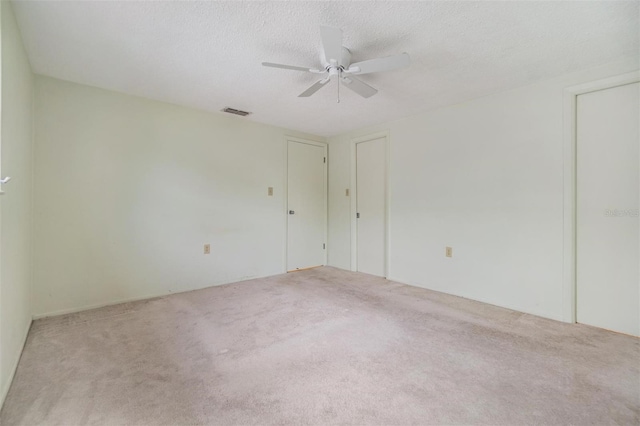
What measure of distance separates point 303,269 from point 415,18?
3.68m

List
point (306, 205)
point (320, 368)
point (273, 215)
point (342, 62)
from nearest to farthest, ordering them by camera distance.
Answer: point (320, 368)
point (342, 62)
point (273, 215)
point (306, 205)

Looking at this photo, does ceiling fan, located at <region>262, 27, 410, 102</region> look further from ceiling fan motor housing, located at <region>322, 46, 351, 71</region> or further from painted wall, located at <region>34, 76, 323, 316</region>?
painted wall, located at <region>34, 76, 323, 316</region>

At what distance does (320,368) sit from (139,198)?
2647 mm

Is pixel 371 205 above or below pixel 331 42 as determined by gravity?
below

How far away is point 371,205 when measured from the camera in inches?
169

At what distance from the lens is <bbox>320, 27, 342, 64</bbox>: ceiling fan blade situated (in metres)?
1.63

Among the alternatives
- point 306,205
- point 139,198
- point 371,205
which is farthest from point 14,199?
Answer: point 371,205

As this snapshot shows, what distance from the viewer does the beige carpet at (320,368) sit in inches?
56.3

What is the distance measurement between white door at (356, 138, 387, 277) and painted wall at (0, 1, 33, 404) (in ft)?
12.1

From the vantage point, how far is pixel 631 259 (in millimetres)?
2256

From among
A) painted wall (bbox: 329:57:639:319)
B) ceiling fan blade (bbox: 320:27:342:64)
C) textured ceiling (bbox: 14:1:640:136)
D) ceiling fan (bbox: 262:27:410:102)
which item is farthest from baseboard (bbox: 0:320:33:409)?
painted wall (bbox: 329:57:639:319)

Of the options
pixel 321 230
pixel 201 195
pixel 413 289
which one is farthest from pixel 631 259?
pixel 201 195

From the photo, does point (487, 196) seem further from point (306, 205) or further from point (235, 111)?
point (235, 111)

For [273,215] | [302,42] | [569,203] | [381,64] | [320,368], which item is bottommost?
[320,368]
